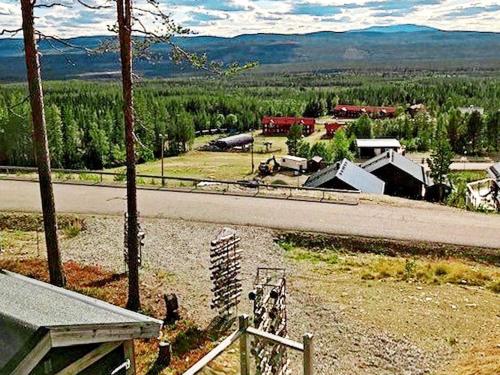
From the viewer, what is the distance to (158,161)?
222 ft

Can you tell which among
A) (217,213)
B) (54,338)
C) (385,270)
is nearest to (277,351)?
(54,338)

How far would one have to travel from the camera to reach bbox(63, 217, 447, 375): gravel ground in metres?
10.6

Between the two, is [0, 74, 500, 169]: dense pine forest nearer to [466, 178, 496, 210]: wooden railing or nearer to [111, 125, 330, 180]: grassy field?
[111, 125, 330, 180]: grassy field

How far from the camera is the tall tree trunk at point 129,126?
33.4ft

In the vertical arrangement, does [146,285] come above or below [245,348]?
below

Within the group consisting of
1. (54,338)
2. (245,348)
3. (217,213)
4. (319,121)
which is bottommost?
(319,121)

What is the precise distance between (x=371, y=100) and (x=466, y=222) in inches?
4537

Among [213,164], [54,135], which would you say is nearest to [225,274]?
[54,135]

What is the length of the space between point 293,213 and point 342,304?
7.56m

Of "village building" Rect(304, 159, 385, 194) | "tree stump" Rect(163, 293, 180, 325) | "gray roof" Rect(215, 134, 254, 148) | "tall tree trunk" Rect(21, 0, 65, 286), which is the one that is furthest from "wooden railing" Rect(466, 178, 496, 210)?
"gray roof" Rect(215, 134, 254, 148)

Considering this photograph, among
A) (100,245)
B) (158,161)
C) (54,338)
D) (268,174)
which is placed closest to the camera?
(54,338)

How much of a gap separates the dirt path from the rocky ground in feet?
6.88

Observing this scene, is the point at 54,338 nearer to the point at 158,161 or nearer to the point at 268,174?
the point at 268,174

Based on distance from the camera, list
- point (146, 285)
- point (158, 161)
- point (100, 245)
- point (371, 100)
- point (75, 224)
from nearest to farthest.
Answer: point (146, 285), point (100, 245), point (75, 224), point (158, 161), point (371, 100)
